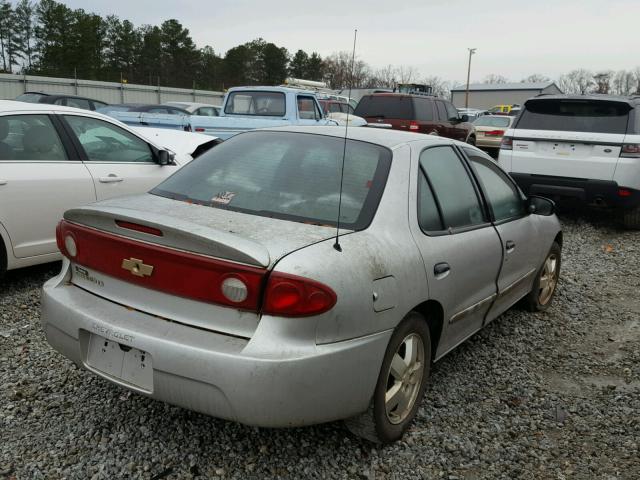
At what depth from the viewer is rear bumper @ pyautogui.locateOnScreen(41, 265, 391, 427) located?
2158mm

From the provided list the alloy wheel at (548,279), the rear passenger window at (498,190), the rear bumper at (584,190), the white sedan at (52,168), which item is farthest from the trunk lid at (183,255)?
the rear bumper at (584,190)

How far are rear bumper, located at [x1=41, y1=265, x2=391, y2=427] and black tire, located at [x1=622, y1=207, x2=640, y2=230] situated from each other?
693 cm

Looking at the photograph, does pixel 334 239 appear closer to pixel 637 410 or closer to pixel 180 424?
pixel 180 424

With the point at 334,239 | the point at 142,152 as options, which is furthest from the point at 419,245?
the point at 142,152

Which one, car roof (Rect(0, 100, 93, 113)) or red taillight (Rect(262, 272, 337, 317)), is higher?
car roof (Rect(0, 100, 93, 113))

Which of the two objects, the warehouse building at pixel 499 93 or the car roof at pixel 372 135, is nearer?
the car roof at pixel 372 135

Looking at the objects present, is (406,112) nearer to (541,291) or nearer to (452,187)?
(541,291)

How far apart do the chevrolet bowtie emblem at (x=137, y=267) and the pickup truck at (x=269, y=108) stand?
23.9 feet

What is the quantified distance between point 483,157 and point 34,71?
4999 cm

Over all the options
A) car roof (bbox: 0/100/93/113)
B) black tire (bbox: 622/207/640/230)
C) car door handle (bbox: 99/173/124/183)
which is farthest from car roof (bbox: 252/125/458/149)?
black tire (bbox: 622/207/640/230)

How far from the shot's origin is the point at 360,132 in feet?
11.0

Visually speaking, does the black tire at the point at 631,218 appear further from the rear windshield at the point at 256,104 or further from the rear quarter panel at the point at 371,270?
the rear quarter panel at the point at 371,270

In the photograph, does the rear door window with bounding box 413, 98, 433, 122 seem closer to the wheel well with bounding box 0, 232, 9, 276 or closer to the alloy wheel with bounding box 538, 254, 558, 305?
the alloy wheel with bounding box 538, 254, 558, 305

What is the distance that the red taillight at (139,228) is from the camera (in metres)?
2.42
